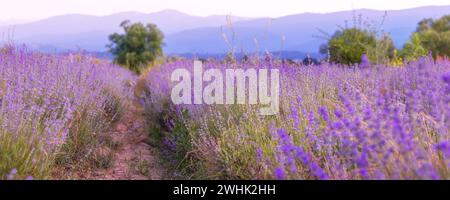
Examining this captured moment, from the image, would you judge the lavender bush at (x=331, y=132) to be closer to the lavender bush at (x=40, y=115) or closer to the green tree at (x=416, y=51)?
the lavender bush at (x=40, y=115)

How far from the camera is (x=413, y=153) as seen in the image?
178 cm

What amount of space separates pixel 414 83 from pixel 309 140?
1759 mm

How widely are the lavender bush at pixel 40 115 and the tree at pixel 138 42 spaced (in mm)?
17095

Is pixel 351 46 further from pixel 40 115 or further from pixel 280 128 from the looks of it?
pixel 40 115

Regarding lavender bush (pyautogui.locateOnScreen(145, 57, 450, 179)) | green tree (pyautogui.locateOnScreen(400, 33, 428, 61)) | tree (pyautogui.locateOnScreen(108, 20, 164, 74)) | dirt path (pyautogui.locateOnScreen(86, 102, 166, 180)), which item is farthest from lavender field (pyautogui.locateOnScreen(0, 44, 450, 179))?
tree (pyautogui.locateOnScreen(108, 20, 164, 74))

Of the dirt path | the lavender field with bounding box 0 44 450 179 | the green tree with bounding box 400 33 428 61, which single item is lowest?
the dirt path

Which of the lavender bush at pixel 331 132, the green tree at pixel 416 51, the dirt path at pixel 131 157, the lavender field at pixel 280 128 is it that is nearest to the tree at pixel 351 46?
the green tree at pixel 416 51

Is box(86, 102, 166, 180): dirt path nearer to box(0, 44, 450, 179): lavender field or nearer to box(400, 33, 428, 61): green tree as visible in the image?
box(0, 44, 450, 179): lavender field

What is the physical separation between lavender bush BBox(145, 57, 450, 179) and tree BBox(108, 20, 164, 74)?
17.5 metres

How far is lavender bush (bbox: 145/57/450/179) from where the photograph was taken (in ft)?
5.73

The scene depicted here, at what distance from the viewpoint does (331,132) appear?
216 centimetres

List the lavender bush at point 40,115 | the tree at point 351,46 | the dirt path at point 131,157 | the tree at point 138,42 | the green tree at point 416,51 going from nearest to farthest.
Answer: the lavender bush at point 40,115
the dirt path at point 131,157
the green tree at point 416,51
the tree at point 351,46
the tree at point 138,42

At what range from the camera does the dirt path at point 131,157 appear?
11.9 feet

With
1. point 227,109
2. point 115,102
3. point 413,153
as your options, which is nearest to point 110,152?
point 227,109
